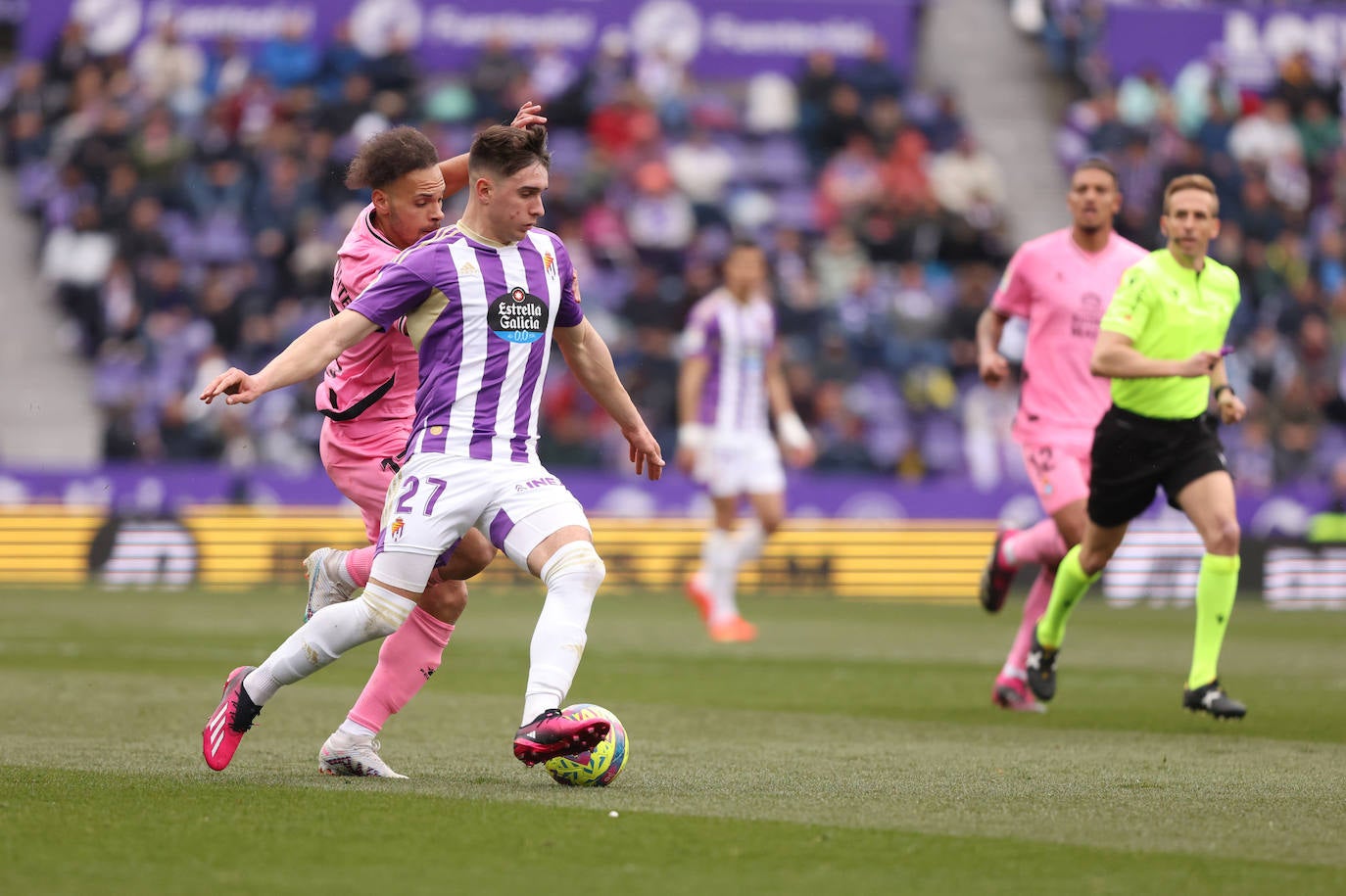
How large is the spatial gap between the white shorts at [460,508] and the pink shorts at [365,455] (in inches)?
27.5

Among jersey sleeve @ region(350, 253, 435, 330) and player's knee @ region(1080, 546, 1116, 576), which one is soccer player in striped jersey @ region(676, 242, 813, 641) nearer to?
player's knee @ region(1080, 546, 1116, 576)

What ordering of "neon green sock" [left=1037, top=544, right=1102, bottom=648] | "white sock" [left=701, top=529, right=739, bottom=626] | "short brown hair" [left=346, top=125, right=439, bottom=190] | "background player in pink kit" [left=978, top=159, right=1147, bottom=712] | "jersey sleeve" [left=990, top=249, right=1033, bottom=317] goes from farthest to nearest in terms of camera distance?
1. "white sock" [left=701, top=529, right=739, bottom=626]
2. "jersey sleeve" [left=990, top=249, right=1033, bottom=317]
3. "background player in pink kit" [left=978, top=159, right=1147, bottom=712]
4. "neon green sock" [left=1037, top=544, right=1102, bottom=648]
5. "short brown hair" [left=346, top=125, right=439, bottom=190]

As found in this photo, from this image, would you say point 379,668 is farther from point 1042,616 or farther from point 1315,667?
point 1315,667

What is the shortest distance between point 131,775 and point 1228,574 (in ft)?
16.2

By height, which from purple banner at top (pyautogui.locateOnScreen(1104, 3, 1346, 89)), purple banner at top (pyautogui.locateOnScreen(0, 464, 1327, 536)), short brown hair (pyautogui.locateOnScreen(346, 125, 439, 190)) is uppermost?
purple banner at top (pyautogui.locateOnScreen(1104, 3, 1346, 89))

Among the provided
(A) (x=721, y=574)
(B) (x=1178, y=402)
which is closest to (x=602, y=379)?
(B) (x=1178, y=402)

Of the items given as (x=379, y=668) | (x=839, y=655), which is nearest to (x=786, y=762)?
(x=379, y=668)

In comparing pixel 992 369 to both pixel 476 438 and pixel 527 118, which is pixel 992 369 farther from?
pixel 476 438

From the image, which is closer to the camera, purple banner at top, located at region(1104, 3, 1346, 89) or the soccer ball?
the soccer ball

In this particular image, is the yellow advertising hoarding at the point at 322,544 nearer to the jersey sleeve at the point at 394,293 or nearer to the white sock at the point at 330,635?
the white sock at the point at 330,635

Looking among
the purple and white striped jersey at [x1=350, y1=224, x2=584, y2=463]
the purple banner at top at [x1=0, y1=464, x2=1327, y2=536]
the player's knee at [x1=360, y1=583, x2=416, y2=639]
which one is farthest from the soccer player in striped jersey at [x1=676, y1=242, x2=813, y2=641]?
the player's knee at [x1=360, y1=583, x2=416, y2=639]

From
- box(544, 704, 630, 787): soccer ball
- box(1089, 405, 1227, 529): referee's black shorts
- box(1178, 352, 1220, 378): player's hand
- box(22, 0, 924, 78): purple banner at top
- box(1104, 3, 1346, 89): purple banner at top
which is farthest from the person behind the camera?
box(1104, 3, 1346, 89): purple banner at top

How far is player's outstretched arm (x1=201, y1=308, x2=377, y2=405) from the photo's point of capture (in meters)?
5.71

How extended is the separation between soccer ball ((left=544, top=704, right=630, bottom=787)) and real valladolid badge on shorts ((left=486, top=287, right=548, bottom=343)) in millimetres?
1245
